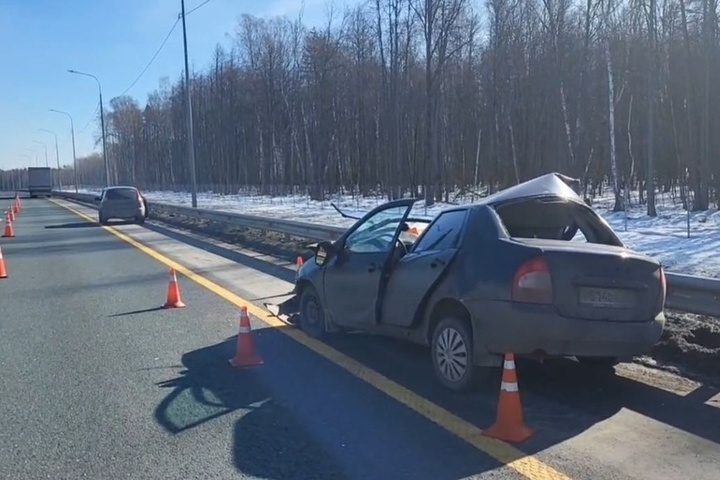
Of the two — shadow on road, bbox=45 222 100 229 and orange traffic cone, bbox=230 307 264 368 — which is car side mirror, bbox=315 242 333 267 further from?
shadow on road, bbox=45 222 100 229

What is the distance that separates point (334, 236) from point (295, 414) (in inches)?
386

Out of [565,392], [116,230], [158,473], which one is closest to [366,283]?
[565,392]

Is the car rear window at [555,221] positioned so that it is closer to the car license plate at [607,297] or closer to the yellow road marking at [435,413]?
the car license plate at [607,297]

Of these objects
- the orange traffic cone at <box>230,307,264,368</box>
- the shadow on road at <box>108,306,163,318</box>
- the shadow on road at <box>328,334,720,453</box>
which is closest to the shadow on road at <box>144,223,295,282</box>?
the shadow on road at <box>108,306,163,318</box>

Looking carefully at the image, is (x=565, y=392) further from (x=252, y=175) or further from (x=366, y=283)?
(x=252, y=175)

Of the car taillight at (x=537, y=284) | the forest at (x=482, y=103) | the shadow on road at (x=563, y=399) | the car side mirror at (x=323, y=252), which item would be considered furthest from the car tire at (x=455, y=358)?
the forest at (x=482, y=103)

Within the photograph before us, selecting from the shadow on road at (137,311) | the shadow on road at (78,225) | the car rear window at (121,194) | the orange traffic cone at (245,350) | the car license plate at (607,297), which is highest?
the car rear window at (121,194)

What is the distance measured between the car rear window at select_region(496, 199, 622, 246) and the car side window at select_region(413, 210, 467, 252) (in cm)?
37

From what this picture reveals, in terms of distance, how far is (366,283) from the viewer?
7121 millimetres

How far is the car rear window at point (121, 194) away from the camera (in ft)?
105

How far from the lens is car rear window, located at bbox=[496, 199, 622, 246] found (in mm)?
6145

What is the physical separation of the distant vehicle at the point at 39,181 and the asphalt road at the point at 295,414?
9016 cm

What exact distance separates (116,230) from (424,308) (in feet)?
79.8

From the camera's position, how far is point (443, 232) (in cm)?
639
